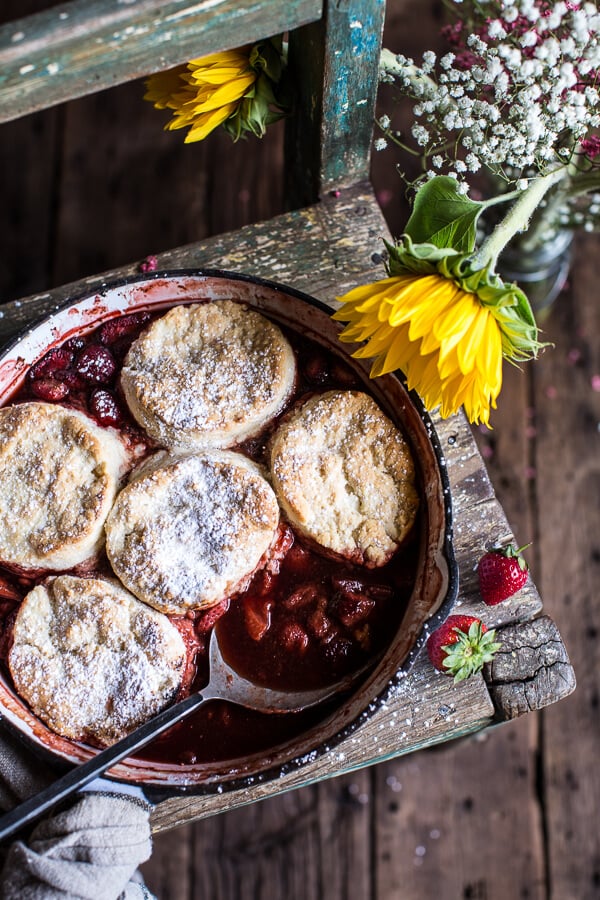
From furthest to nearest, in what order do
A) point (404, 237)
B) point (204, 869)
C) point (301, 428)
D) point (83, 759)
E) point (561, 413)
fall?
point (561, 413) < point (204, 869) < point (301, 428) < point (83, 759) < point (404, 237)

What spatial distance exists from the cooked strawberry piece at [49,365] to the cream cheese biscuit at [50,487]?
8 cm

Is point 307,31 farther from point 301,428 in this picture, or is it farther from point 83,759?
point 83,759

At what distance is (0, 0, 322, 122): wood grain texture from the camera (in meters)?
1.19

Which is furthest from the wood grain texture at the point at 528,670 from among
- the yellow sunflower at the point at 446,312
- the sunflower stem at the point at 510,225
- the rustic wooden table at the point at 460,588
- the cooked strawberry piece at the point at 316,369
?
the sunflower stem at the point at 510,225

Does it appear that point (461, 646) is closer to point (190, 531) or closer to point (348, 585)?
point (348, 585)

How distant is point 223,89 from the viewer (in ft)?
5.00

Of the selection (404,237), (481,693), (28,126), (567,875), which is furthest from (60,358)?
(567,875)

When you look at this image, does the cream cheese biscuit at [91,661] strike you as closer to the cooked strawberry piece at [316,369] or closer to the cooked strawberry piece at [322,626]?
the cooked strawberry piece at [322,626]

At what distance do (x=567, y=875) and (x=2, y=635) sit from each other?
5.90ft

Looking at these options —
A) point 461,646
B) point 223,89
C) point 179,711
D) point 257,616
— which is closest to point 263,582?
point 257,616

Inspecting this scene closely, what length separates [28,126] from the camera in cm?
271

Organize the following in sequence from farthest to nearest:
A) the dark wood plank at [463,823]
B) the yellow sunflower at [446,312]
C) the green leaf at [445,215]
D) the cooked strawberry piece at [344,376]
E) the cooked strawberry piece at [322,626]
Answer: the dark wood plank at [463,823] → the cooked strawberry piece at [344,376] → the cooked strawberry piece at [322,626] → the green leaf at [445,215] → the yellow sunflower at [446,312]

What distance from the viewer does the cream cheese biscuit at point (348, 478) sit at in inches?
60.7

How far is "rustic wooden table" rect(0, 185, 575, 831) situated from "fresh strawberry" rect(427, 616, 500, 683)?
5 cm
